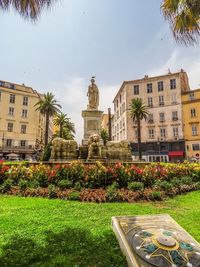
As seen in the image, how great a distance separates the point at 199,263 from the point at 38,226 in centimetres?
311

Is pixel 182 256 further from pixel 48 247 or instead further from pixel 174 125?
pixel 174 125

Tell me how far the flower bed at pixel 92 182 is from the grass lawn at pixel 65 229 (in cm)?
60

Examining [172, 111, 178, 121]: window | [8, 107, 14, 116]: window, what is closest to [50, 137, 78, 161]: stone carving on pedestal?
[172, 111, 178, 121]: window

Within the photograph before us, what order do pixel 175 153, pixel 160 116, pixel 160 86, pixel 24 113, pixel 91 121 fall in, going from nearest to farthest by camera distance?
1. pixel 91 121
2. pixel 175 153
3. pixel 160 116
4. pixel 160 86
5. pixel 24 113

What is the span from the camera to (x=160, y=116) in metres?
44.9

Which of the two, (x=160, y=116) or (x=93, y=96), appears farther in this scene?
(x=160, y=116)

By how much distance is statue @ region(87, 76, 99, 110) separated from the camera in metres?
16.9

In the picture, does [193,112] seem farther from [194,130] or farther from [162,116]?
[162,116]

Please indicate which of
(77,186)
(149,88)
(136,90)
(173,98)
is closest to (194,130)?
(173,98)

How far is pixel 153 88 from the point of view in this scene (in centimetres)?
4653

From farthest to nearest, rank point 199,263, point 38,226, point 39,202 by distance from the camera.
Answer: point 39,202 → point 38,226 → point 199,263

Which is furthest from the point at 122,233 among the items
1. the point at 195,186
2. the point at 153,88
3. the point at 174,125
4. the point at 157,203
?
the point at 153,88

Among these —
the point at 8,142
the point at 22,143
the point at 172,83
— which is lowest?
the point at 22,143

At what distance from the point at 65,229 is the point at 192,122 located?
4303cm
